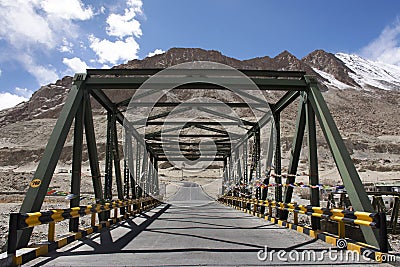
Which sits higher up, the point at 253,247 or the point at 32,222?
the point at 32,222

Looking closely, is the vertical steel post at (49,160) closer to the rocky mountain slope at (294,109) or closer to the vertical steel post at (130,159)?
the vertical steel post at (130,159)

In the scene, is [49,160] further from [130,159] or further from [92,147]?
[130,159]

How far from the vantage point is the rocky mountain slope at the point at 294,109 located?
92.9 meters

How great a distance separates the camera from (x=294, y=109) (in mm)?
118812

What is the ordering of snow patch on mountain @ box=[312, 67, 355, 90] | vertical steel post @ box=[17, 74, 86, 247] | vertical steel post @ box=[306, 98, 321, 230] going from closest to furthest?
vertical steel post @ box=[17, 74, 86, 247] < vertical steel post @ box=[306, 98, 321, 230] < snow patch on mountain @ box=[312, 67, 355, 90]

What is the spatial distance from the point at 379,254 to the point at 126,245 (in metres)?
4.17

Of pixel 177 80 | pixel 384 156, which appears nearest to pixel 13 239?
pixel 177 80

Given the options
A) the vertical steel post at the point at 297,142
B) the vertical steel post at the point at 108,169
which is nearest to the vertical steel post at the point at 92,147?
the vertical steel post at the point at 108,169

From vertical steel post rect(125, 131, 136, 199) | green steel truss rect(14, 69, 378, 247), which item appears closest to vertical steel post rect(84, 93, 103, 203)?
green steel truss rect(14, 69, 378, 247)

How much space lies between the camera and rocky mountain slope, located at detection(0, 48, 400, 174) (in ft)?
305

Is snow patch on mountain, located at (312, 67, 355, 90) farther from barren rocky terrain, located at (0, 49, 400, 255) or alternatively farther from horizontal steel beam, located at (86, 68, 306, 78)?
horizontal steel beam, located at (86, 68, 306, 78)

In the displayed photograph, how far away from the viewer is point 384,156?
264 ft

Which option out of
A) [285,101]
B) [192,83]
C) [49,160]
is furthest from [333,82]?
[49,160]

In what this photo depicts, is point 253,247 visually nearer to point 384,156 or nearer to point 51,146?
point 51,146
